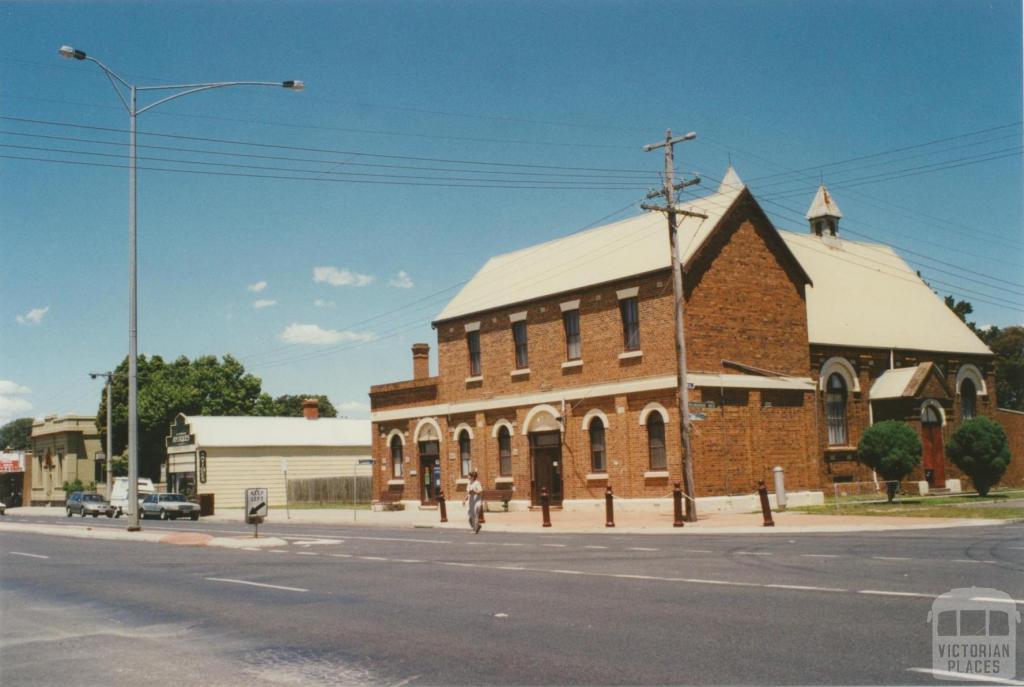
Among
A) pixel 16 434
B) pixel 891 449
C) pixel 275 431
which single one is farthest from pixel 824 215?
pixel 16 434

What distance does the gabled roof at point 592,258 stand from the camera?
34531 mm

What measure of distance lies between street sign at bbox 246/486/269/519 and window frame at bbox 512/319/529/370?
15352 mm

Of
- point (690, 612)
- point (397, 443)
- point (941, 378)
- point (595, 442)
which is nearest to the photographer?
point (690, 612)

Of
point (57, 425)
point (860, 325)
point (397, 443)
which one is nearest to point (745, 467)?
point (860, 325)

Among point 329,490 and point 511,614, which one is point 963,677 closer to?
point 511,614

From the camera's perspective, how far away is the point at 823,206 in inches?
1829

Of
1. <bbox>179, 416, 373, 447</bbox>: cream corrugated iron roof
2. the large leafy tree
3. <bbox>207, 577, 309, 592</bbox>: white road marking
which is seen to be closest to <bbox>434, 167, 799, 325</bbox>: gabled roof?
<bbox>207, 577, 309, 592</bbox>: white road marking

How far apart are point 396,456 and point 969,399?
83.3ft

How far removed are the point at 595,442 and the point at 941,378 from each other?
14378 millimetres

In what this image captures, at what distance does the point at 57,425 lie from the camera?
8562 cm

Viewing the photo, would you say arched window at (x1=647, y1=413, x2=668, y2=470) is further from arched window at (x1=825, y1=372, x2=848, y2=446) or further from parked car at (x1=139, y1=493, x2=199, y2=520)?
parked car at (x1=139, y1=493, x2=199, y2=520)

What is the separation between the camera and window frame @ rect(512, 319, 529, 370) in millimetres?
38875

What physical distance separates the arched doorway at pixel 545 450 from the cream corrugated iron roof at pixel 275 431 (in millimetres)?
29796

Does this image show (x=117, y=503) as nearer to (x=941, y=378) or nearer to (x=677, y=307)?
(x=677, y=307)
